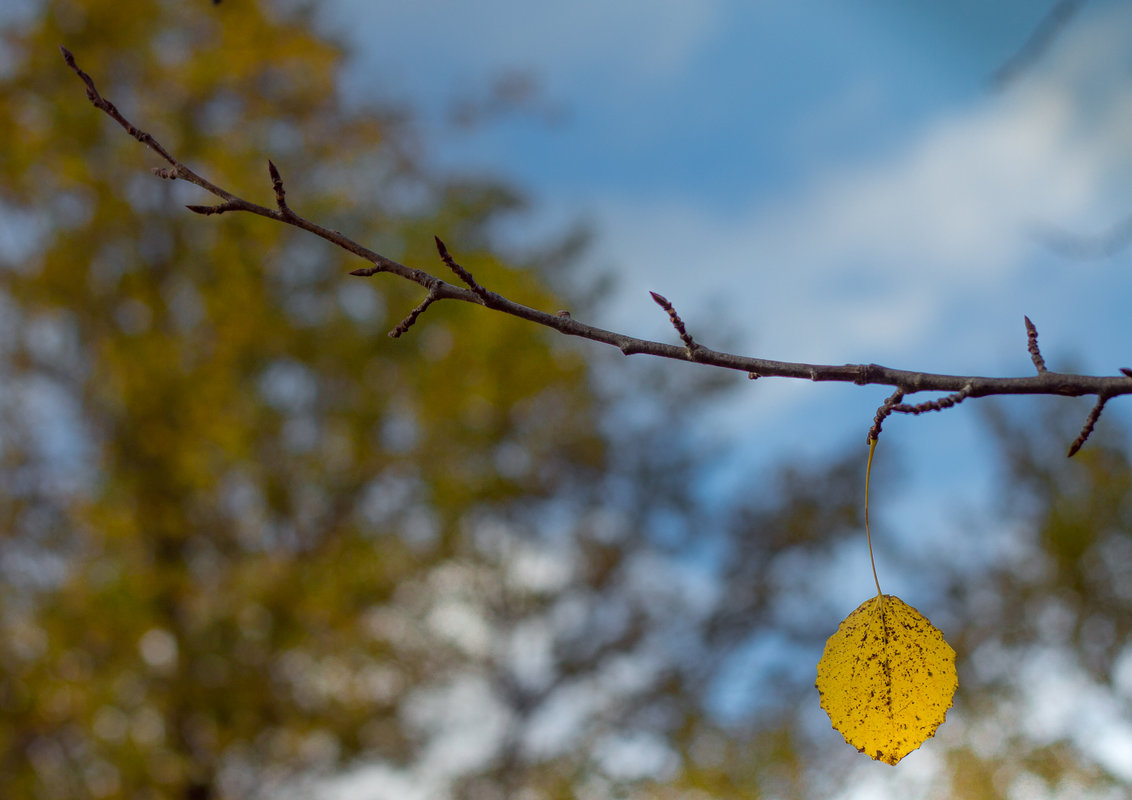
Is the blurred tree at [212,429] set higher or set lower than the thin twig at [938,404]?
higher

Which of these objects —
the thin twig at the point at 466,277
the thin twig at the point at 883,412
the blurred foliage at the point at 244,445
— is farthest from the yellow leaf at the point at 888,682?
the blurred foliage at the point at 244,445

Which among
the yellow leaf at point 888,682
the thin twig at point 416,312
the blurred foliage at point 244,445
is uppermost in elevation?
the blurred foliage at point 244,445

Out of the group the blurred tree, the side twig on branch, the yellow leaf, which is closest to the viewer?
the side twig on branch

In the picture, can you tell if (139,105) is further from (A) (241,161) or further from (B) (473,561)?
(B) (473,561)

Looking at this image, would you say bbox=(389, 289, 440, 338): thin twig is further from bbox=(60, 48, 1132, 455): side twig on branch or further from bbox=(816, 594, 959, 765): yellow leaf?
bbox=(816, 594, 959, 765): yellow leaf

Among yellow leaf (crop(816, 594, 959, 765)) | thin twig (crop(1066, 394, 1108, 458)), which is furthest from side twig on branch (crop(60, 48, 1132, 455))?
yellow leaf (crop(816, 594, 959, 765))

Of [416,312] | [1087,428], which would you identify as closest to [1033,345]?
[1087,428]

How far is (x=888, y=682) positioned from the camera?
2.15 ft

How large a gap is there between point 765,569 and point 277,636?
186 inches

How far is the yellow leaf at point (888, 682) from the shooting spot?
64 centimetres

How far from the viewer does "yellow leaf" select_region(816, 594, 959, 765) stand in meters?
0.64

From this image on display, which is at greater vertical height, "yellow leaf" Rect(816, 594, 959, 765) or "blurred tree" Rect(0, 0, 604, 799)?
"blurred tree" Rect(0, 0, 604, 799)

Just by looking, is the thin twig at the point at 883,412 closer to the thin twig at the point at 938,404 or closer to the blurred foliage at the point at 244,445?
the thin twig at the point at 938,404

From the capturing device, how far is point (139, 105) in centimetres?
489
